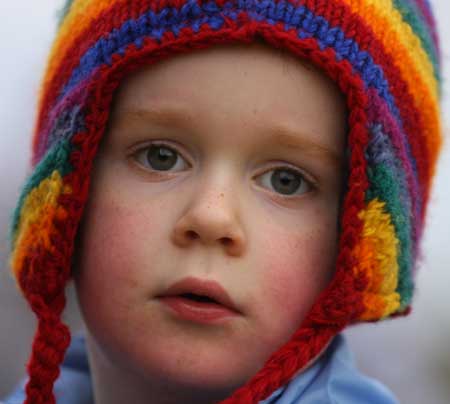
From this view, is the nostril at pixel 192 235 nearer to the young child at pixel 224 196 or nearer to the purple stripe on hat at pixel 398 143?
the young child at pixel 224 196

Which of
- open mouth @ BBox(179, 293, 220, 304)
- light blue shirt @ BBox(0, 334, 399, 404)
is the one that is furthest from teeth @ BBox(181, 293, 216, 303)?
light blue shirt @ BBox(0, 334, 399, 404)

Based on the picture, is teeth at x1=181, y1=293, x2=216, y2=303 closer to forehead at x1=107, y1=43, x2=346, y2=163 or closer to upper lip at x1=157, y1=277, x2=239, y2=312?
upper lip at x1=157, y1=277, x2=239, y2=312

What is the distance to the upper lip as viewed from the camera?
1010 millimetres

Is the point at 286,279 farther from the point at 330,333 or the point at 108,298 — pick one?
the point at 108,298

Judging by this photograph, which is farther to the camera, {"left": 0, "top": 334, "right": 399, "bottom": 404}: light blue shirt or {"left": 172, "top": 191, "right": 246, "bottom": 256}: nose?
{"left": 0, "top": 334, "right": 399, "bottom": 404}: light blue shirt

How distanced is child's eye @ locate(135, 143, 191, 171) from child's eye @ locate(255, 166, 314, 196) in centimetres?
13

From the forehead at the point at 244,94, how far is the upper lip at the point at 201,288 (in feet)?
0.70

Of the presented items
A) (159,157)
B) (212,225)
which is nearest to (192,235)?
(212,225)

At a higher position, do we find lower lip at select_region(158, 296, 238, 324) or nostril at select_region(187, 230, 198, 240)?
nostril at select_region(187, 230, 198, 240)

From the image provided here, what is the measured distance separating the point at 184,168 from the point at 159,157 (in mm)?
45

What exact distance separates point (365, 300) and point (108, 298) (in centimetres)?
37

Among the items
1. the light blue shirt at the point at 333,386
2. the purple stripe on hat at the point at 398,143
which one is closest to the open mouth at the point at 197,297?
the light blue shirt at the point at 333,386

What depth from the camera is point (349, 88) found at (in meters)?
1.05

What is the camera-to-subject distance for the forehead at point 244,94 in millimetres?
Answer: 1037
